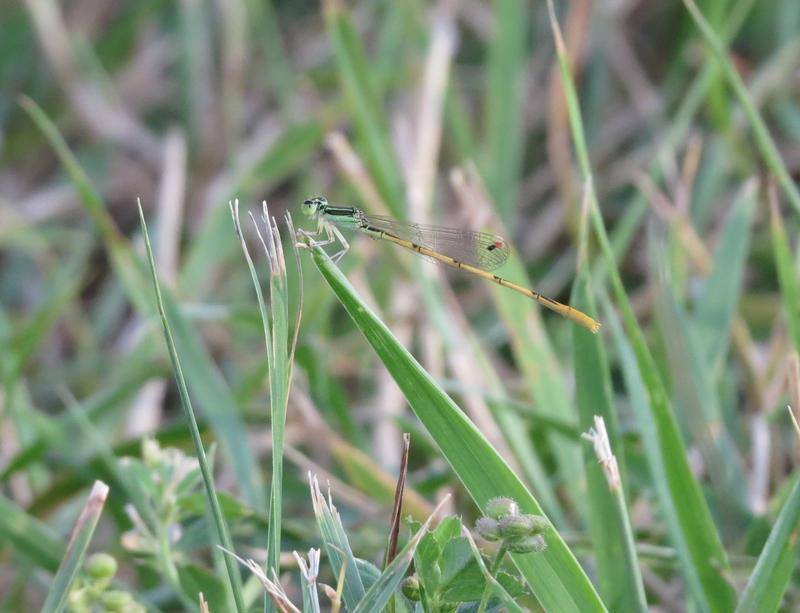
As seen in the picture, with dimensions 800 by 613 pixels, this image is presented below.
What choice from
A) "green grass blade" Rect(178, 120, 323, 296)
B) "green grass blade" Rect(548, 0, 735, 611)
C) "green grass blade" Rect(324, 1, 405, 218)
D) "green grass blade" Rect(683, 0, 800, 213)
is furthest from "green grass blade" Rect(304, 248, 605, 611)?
"green grass blade" Rect(178, 120, 323, 296)

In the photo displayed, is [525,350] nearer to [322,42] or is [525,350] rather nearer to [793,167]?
[793,167]

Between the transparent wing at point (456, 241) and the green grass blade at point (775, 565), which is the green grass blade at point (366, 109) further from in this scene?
the green grass blade at point (775, 565)

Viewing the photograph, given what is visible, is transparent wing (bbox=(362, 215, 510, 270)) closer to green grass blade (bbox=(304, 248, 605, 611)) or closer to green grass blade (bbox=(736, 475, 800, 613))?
green grass blade (bbox=(304, 248, 605, 611))

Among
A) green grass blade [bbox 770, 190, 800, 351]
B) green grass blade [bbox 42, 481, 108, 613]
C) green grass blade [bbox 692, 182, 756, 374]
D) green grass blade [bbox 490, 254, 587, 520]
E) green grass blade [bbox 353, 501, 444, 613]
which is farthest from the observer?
green grass blade [bbox 692, 182, 756, 374]

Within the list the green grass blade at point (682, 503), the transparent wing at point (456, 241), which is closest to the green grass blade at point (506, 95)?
the transparent wing at point (456, 241)

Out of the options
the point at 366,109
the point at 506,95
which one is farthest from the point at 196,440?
the point at 506,95

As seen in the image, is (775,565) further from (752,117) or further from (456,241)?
(456,241)
